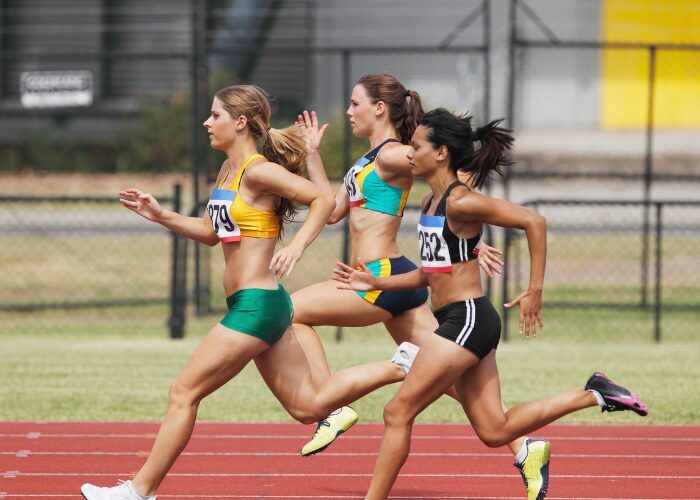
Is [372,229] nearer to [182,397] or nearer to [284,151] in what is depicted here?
[284,151]

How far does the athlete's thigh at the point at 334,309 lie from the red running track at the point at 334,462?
0.93 metres

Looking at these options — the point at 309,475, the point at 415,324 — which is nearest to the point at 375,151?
the point at 415,324

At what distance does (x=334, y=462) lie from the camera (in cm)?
820

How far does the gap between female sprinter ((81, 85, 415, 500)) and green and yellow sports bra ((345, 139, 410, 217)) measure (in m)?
0.84

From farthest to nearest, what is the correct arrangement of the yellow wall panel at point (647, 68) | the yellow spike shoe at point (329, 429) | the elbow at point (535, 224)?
1. the yellow wall panel at point (647, 68)
2. the yellow spike shoe at point (329, 429)
3. the elbow at point (535, 224)

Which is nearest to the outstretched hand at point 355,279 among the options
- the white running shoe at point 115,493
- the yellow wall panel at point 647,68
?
the white running shoe at point 115,493

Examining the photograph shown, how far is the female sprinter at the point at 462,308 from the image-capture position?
244 inches

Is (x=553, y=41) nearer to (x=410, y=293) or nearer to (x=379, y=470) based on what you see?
(x=410, y=293)

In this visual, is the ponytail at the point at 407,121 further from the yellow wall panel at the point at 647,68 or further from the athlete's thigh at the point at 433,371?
the yellow wall panel at the point at 647,68

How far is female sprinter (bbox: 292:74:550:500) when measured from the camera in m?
7.39

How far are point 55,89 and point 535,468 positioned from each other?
81.6 ft

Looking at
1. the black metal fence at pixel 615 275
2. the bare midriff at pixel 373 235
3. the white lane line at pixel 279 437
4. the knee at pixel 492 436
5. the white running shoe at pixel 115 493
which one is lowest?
the black metal fence at pixel 615 275

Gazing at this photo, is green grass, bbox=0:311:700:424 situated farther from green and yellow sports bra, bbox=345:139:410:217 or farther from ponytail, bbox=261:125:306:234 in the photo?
ponytail, bbox=261:125:306:234

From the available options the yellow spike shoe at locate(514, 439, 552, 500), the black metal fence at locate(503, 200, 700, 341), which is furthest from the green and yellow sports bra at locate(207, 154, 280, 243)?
the black metal fence at locate(503, 200, 700, 341)
